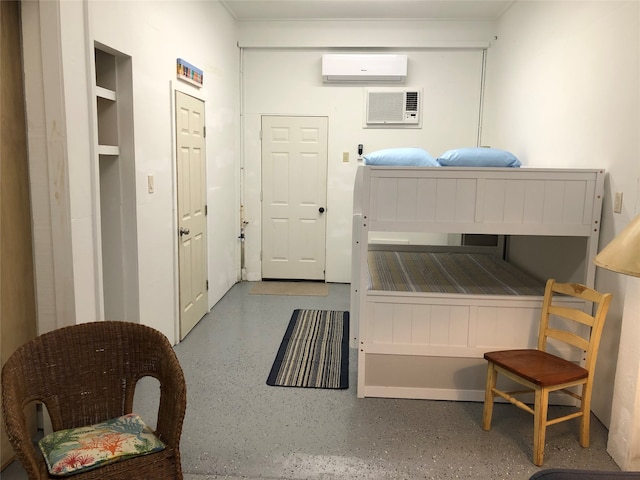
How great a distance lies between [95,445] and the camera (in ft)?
5.72

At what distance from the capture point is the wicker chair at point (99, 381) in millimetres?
1730

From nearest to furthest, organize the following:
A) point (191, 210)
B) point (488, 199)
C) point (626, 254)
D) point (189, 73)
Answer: point (626, 254), point (488, 199), point (189, 73), point (191, 210)

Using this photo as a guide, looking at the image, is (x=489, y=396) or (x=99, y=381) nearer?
(x=99, y=381)

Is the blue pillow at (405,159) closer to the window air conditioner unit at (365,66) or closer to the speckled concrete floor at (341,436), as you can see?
the speckled concrete floor at (341,436)

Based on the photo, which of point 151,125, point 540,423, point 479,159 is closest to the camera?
point 540,423

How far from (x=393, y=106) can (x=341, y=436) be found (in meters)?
3.93

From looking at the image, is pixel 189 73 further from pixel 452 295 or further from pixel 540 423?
pixel 540 423

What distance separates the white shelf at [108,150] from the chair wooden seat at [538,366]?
2.49m

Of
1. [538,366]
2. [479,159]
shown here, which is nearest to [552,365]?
[538,366]

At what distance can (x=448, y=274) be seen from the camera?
3.53 metres

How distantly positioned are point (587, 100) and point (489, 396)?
193cm

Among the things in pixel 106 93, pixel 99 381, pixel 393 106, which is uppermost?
pixel 393 106

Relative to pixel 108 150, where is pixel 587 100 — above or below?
above

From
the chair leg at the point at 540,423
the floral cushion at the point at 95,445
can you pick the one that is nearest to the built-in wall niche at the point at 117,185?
the floral cushion at the point at 95,445
